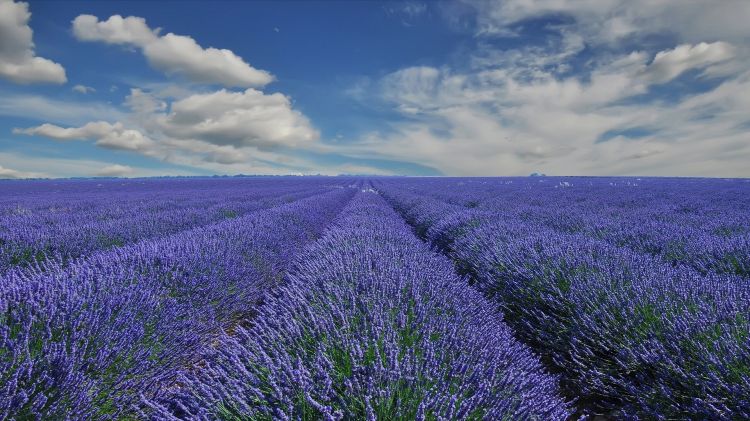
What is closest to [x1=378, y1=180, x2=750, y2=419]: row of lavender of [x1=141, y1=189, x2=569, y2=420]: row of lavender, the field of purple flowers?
the field of purple flowers

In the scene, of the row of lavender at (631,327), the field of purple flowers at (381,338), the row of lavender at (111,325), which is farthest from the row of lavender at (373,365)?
the row of lavender at (631,327)

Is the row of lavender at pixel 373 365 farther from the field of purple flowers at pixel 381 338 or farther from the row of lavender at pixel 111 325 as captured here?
the row of lavender at pixel 111 325

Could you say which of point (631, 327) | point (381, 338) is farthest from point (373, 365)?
point (631, 327)

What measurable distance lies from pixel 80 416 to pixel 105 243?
433 cm

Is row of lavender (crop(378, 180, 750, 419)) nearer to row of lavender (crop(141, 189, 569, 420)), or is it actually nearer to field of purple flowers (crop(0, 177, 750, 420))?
field of purple flowers (crop(0, 177, 750, 420))

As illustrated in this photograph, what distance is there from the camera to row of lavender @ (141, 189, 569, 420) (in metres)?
1.33

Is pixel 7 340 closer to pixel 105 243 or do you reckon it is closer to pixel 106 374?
pixel 106 374

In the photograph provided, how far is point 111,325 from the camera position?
6.39 feet

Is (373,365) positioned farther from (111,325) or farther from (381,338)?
(111,325)

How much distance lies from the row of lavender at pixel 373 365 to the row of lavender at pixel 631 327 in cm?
47

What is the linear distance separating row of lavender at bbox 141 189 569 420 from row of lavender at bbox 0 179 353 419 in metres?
0.24

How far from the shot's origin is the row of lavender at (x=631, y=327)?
5.35 feet

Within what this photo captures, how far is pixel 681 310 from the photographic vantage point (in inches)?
80.9

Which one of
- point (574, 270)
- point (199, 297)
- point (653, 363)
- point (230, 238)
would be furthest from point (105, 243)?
point (653, 363)
